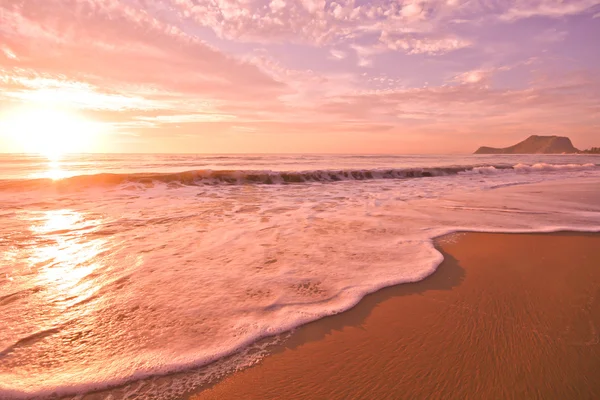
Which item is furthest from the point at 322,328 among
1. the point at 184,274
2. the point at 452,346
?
the point at 184,274

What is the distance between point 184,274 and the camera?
4363mm

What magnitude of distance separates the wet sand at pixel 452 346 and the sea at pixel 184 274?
28 centimetres

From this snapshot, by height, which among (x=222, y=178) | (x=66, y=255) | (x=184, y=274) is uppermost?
(x=222, y=178)

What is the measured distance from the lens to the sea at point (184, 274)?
8.41 ft

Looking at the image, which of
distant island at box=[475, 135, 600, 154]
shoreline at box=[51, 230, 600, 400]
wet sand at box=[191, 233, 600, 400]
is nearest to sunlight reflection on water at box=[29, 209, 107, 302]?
shoreline at box=[51, 230, 600, 400]

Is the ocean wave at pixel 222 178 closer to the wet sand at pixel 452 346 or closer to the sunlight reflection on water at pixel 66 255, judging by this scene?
the sunlight reflection on water at pixel 66 255

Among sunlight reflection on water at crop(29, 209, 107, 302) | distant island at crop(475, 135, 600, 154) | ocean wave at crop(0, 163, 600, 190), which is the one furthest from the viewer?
distant island at crop(475, 135, 600, 154)

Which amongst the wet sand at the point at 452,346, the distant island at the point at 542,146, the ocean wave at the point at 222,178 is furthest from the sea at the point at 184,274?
the distant island at the point at 542,146

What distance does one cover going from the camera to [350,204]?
10.5 m

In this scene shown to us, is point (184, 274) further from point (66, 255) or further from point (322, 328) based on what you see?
point (66, 255)

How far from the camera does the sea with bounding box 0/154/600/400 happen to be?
256 cm

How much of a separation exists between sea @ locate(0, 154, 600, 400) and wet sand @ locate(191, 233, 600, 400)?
0.28 metres

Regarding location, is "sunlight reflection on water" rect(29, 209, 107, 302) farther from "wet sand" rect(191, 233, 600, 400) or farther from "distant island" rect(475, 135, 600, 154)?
"distant island" rect(475, 135, 600, 154)

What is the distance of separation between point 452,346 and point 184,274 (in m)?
3.42
